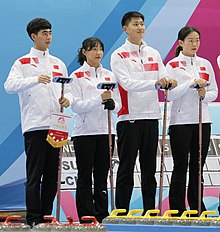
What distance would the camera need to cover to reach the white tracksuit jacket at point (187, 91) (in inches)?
293

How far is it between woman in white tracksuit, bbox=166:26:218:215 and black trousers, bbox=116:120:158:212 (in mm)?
227

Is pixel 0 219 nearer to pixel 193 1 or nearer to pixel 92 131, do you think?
pixel 92 131

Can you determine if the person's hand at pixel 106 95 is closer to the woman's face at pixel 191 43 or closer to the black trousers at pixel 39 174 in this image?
the black trousers at pixel 39 174

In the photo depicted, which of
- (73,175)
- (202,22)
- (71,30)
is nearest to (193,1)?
(202,22)

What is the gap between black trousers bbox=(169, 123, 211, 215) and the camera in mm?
7434

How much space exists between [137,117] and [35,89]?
83 cm

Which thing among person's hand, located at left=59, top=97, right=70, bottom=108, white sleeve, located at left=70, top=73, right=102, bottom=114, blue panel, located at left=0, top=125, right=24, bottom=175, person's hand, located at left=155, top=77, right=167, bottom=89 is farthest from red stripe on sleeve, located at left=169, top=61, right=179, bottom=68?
blue panel, located at left=0, top=125, right=24, bottom=175

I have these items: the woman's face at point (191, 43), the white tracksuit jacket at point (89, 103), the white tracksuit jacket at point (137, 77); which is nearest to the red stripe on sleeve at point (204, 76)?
the woman's face at point (191, 43)

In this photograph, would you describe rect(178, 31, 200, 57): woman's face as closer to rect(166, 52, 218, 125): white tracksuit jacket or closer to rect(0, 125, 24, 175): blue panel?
rect(166, 52, 218, 125): white tracksuit jacket

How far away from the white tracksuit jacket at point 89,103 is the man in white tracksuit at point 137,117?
133 millimetres

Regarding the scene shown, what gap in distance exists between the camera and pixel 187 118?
24.4 feet

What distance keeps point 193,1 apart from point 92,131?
2749 millimetres

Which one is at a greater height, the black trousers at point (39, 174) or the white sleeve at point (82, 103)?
the white sleeve at point (82, 103)

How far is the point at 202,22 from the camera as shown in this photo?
9578 millimetres
